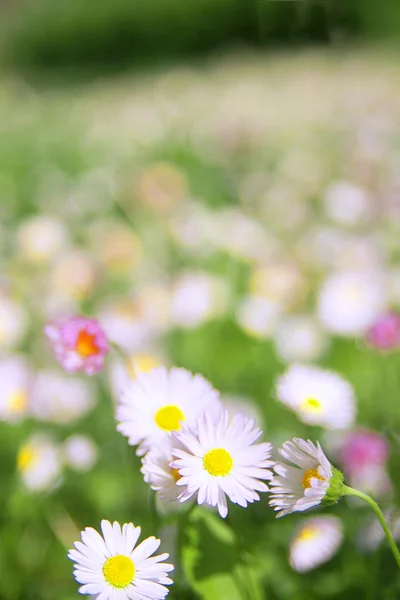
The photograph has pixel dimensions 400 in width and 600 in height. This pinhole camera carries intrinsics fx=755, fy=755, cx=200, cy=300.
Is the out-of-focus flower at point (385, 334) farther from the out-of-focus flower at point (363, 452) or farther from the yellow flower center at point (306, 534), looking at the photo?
the yellow flower center at point (306, 534)

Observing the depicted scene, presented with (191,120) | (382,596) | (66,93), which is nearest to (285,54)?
(66,93)

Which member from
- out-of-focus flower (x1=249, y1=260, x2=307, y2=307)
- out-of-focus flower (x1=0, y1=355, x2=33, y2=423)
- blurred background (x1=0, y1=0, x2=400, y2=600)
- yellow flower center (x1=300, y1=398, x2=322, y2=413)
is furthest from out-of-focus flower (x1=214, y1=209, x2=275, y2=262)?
yellow flower center (x1=300, y1=398, x2=322, y2=413)

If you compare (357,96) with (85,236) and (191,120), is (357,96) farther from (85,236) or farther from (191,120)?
(85,236)

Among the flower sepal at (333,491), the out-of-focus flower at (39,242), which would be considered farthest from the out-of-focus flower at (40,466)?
the out-of-focus flower at (39,242)

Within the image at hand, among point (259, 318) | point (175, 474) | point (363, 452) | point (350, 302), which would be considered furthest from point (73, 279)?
point (175, 474)

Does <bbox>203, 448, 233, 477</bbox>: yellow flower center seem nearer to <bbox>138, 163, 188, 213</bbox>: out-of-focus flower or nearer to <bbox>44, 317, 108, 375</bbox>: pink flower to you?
<bbox>44, 317, 108, 375</bbox>: pink flower
